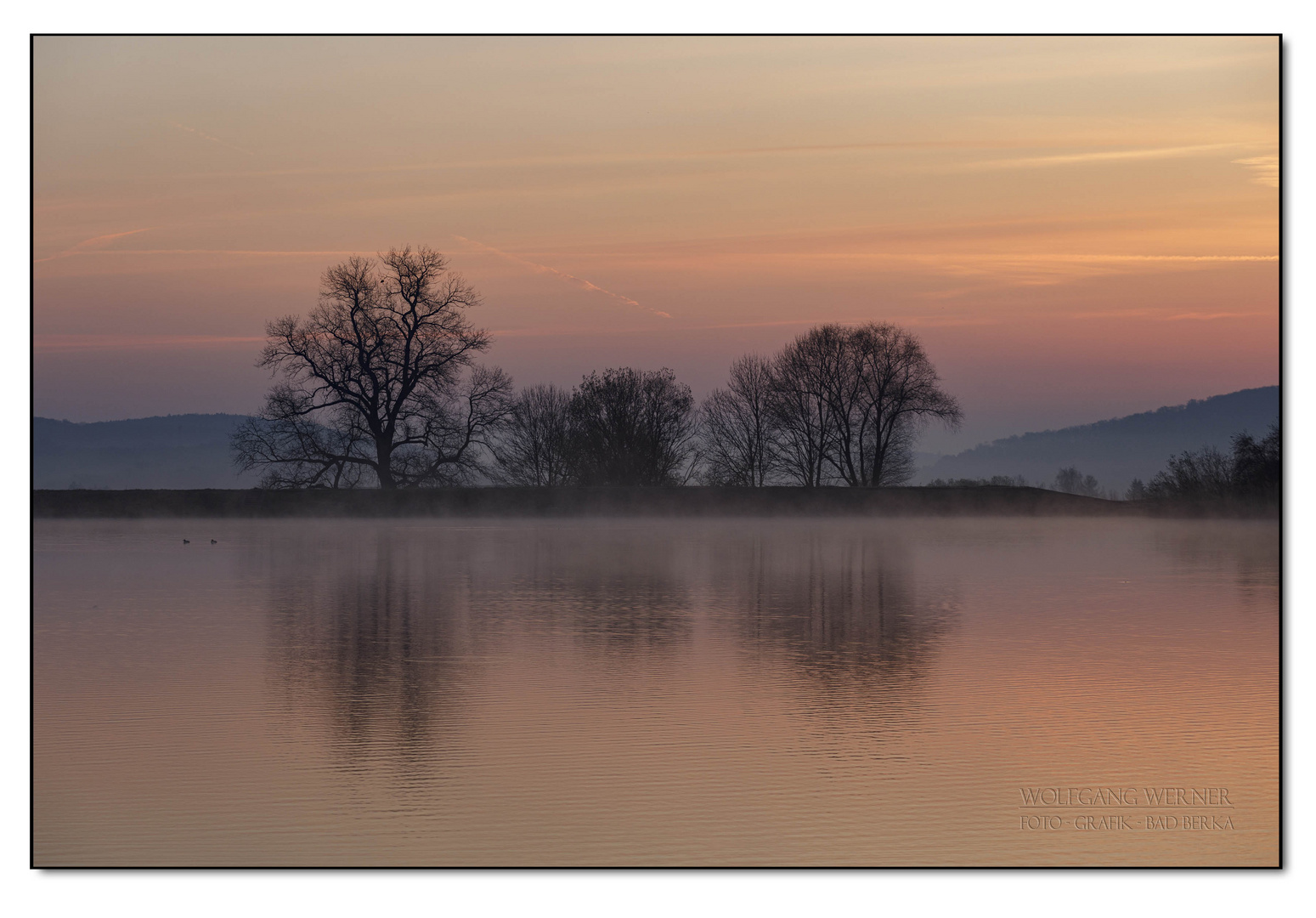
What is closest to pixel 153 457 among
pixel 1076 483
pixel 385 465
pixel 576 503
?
pixel 385 465

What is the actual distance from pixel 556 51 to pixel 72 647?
689 cm

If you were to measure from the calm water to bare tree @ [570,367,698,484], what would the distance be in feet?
114

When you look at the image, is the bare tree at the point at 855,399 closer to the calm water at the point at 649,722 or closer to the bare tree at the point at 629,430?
the bare tree at the point at 629,430

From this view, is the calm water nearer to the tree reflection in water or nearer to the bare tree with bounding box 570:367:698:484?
the tree reflection in water

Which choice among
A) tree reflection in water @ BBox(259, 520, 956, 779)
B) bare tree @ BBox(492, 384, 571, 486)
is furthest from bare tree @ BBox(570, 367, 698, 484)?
tree reflection in water @ BBox(259, 520, 956, 779)

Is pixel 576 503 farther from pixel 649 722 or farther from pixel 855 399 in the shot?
pixel 649 722

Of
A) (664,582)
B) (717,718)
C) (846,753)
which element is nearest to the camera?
(846,753)

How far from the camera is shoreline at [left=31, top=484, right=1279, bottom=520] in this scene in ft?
139

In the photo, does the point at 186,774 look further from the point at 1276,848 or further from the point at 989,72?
the point at 989,72

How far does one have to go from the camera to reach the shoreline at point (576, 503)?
139ft

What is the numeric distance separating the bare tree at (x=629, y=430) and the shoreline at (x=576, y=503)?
4.76m

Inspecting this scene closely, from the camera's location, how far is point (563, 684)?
9070 mm

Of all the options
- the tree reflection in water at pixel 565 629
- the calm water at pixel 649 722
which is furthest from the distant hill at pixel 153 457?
the calm water at pixel 649 722

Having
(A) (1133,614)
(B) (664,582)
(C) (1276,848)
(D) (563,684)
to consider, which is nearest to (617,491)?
(B) (664,582)
